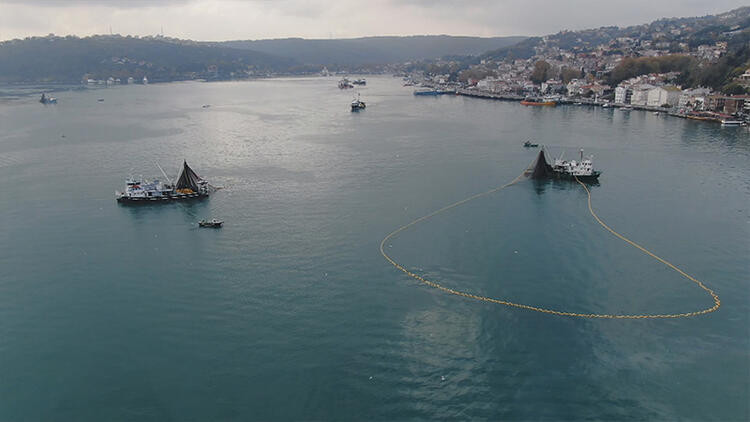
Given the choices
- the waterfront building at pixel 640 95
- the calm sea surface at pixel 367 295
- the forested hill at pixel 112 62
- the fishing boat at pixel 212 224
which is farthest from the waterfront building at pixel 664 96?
the forested hill at pixel 112 62

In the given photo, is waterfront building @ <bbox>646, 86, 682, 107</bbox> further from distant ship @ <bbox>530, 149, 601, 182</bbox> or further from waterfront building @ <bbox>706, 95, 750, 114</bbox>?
distant ship @ <bbox>530, 149, 601, 182</bbox>

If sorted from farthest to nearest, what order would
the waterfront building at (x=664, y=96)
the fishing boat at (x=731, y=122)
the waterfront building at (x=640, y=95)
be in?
the waterfront building at (x=640, y=95) < the waterfront building at (x=664, y=96) < the fishing boat at (x=731, y=122)

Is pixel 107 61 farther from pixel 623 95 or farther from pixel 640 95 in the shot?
pixel 640 95

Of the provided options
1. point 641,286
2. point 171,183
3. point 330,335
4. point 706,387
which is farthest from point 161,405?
point 171,183

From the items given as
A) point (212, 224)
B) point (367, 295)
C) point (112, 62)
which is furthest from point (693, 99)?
point (112, 62)

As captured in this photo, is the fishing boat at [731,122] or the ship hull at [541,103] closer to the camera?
the fishing boat at [731,122]

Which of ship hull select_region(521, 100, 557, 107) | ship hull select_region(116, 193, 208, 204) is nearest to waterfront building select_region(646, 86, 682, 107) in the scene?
ship hull select_region(521, 100, 557, 107)

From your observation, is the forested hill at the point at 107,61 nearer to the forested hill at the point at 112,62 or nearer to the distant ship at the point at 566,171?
the forested hill at the point at 112,62
